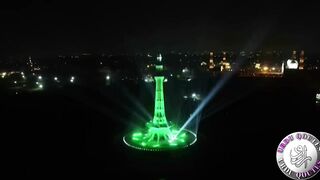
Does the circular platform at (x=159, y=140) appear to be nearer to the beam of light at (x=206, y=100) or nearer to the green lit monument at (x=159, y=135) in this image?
the green lit monument at (x=159, y=135)

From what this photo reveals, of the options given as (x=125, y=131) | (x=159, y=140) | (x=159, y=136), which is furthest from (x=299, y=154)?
(x=125, y=131)

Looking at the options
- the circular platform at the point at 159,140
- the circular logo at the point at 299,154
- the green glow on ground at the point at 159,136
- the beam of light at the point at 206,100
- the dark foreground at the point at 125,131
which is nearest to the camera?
the circular logo at the point at 299,154

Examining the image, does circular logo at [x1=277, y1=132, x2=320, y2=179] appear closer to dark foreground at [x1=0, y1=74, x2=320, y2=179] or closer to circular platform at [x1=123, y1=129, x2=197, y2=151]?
dark foreground at [x1=0, y1=74, x2=320, y2=179]

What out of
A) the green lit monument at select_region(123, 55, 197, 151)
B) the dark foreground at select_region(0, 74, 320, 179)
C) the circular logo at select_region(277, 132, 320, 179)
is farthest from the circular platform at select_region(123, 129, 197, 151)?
the circular logo at select_region(277, 132, 320, 179)

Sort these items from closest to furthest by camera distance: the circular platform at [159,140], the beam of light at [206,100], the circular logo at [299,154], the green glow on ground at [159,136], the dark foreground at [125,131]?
the circular logo at [299,154] → the dark foreground at [125,131] → the circular platform at [159,140] → the green glow on ground at [159,136] → the beam of light at [206,100]

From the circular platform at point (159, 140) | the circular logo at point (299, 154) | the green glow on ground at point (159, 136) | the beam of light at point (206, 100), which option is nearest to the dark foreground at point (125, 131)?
the circular platform at point (159, 140)

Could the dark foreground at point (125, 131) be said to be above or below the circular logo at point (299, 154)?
below

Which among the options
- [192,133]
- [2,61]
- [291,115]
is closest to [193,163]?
[192,133]

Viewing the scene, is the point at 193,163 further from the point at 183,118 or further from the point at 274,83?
the point at 274,83
